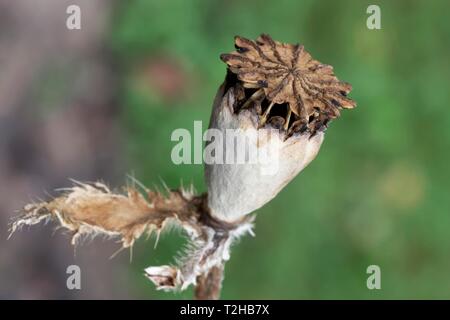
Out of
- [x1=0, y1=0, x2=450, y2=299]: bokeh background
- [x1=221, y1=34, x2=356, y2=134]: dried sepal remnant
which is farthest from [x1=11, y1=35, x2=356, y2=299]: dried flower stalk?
[x1=0, y1=0, x2=450, y2=299]: bokeh background

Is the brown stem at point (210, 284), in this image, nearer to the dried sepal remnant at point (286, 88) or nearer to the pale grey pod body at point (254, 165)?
the pale grey pod body at point (254, 165)

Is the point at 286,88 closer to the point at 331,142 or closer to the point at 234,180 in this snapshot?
the point at 234,180

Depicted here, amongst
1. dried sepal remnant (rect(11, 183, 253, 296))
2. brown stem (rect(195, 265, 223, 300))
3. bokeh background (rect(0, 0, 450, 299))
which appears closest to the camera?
dried sepal remnant (rect(11, 183, 253, 296))

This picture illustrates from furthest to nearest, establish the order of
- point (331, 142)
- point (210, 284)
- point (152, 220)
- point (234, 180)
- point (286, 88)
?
point (331, 142), point (210, 284), point (152, 220), point (234, 180), point (286, 88)

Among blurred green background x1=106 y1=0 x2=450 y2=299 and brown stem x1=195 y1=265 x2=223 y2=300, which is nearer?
brown stem x1=195 y1=265 x2=223 y2=300

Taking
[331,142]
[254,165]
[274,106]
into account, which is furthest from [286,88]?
[331,142]

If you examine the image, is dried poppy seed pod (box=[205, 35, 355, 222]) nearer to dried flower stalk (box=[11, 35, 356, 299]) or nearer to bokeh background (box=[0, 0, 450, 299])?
dried flower stalk (box=[11, 35, 356, 299])

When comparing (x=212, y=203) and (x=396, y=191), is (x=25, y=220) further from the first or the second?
(x=396, y=191)
